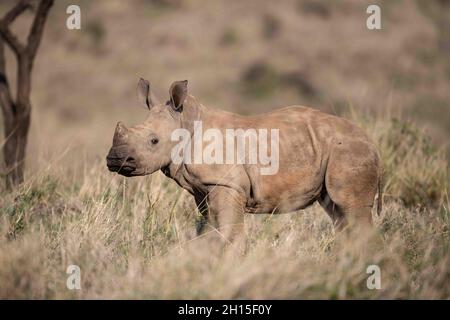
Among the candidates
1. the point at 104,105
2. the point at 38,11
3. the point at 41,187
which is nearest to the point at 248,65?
the point at 104,105

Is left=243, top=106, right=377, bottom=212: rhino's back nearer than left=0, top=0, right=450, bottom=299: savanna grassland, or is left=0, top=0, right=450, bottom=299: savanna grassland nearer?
left=0, top=0, right=450, bottom=299: savanna grassland

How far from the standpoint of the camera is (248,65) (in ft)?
92.3

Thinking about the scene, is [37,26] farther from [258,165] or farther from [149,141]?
[258,165]

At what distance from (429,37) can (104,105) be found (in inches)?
498

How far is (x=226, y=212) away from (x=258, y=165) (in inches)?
19.6

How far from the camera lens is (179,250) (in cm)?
Result: 659

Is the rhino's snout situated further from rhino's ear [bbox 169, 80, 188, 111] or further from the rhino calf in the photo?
rhino's ear [bbox 169, 80, 188, 111]

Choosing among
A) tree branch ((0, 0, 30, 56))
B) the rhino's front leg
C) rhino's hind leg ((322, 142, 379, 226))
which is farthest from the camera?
tree branch ((0, 0, 30, 56))

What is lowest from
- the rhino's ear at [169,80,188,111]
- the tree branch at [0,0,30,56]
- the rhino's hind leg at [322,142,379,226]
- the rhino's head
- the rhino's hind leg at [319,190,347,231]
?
the rhino's hind leg at [319,190,347,231]

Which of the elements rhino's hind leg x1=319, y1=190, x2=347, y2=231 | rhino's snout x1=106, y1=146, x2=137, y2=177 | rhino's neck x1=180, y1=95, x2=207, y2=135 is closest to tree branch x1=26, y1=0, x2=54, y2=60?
rhino's neck x1=180, y1=95, x2=207, y2=135

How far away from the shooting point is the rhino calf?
6.64m

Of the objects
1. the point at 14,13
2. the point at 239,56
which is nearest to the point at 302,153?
the point at 14,13

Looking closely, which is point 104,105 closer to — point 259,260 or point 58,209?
point 58,209

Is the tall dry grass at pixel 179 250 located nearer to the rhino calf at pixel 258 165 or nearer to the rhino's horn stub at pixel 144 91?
the rhino calf at pixel 258 165
